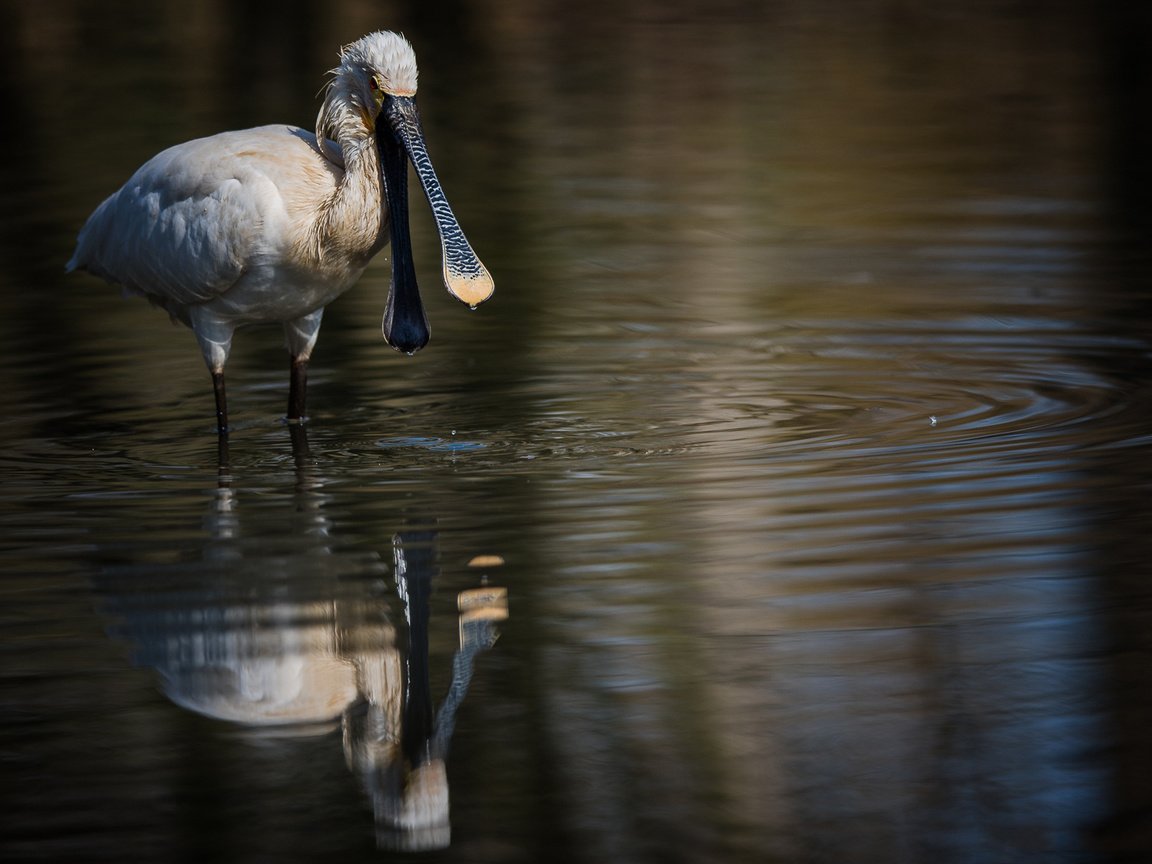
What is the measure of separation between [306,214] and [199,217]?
0.47 metres

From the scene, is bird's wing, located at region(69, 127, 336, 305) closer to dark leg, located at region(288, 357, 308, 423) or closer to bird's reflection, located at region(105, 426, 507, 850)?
dark leg, located at region(288, 357, 308, 423)

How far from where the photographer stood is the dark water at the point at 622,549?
4641 millimetres

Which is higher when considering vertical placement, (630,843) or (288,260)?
(288,260)

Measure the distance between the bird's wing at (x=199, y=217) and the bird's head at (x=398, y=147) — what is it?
0.28 metres

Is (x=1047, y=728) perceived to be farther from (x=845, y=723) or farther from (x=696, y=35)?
(x=696, y=35)

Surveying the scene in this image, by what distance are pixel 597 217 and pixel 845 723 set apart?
1075 cm

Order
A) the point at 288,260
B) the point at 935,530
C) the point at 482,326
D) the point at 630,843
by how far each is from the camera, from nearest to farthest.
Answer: the point at 630,843 < the point at 935,530 < the point at 288,260 < the point at 482,326

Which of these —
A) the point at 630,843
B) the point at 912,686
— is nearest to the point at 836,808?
the point at 630,843

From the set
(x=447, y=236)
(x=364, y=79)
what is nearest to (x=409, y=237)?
(x=447, y=236)

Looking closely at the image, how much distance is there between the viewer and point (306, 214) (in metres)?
8.69

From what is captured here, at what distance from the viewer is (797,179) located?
17.5 metres

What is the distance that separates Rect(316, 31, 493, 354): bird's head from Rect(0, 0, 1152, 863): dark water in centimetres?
55

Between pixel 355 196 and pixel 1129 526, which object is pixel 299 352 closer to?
pixel 355 196

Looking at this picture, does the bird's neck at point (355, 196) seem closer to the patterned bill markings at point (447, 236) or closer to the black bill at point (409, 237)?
the black bill at point (409, 237)
